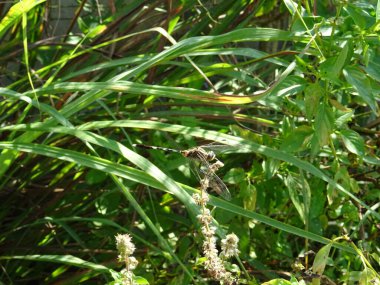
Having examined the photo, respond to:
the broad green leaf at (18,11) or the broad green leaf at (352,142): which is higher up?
the broad green leaf at (18,11)

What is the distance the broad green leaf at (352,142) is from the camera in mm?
1685

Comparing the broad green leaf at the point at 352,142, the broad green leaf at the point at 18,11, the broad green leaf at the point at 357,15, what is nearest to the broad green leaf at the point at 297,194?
the broad green leaf at the point at 352,142

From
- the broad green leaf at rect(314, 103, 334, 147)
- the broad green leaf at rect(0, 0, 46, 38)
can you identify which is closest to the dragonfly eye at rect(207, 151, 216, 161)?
the broad green leaf at rect(314, 103, 334, 147)

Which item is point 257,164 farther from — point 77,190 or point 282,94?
point 77,190

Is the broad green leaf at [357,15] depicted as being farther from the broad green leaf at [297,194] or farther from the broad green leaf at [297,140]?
the broad green leaf at [297,194]

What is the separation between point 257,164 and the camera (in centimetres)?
190

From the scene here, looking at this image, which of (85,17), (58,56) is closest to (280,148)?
(58,56)

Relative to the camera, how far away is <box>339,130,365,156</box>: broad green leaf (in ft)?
5.53

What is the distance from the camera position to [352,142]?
1.70 metres

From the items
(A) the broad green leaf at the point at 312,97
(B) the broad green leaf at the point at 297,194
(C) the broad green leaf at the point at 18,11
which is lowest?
(B) the broad green leaf at the point at 297,194

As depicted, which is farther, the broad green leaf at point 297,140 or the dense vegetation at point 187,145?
the broad green leaf at point 297,140

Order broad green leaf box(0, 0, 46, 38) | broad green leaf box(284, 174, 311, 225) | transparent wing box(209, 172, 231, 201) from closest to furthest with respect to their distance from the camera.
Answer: transparent wing box(209, 172, 231, 201), broad green leaf box(0, 0, 46, 38), broad green leaf box(284, 174, 311, 225)

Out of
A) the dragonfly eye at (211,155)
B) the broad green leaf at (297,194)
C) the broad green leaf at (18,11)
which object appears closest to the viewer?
the dragonfly eye at (211,155)

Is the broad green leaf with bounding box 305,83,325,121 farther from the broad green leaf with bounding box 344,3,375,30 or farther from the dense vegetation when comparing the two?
the broad green leaf with bounding box 344,3,375,30
